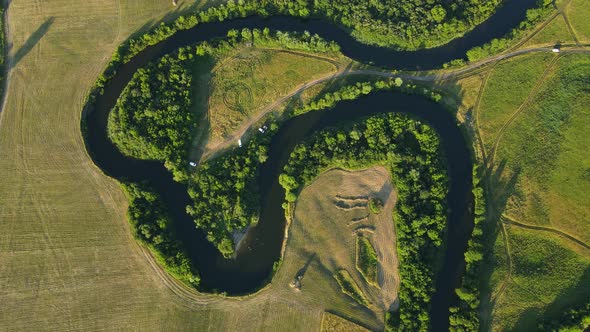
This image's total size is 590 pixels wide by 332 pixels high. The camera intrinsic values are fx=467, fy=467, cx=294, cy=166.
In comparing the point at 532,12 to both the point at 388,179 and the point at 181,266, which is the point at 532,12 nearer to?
the point at 388,179

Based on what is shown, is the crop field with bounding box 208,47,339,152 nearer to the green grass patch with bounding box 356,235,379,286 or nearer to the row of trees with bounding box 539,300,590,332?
the green grass patch with bounding box 356,235,379,286

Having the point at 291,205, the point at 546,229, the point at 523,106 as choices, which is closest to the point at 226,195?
the point at 291,205

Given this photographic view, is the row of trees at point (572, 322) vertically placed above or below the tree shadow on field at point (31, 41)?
above

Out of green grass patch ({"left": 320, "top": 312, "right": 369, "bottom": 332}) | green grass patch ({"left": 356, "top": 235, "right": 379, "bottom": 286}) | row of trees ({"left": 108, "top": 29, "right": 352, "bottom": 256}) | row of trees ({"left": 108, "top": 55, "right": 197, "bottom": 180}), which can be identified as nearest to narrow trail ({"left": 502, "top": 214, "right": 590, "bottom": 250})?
green grass patch ({"left": 356, "top": 235, "right": 379, "bottom": 286})

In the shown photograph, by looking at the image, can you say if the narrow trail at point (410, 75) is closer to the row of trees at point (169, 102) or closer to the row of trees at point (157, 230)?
the row of trees at point (169, 102)

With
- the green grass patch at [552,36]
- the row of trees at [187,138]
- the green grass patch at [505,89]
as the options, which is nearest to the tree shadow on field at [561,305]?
the green grass patch at [505,89]

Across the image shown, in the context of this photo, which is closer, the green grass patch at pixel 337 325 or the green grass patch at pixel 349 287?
the green grass patch at pixel 337 325

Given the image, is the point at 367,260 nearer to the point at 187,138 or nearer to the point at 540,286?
the point at 540,286
